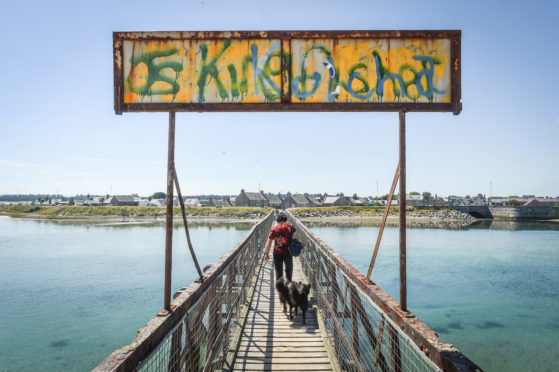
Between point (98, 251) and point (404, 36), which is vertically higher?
point (404, 36)

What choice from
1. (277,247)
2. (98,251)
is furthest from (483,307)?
(98,251)

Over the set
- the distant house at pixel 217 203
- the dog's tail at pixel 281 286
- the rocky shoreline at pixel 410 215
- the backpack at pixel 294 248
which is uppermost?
the backpack at pixel 294 248

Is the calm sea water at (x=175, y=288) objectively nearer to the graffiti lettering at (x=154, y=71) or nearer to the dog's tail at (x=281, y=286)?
the dog's tail at (x=281, y=286)

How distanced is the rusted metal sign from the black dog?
312 centimetres

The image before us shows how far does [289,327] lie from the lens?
16.1 feet

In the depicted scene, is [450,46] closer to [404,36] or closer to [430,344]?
[404,36]

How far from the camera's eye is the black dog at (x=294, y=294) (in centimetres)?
503

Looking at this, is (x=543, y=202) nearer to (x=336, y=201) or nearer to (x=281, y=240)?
(x=336, y=201)

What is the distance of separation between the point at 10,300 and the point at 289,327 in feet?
54.6

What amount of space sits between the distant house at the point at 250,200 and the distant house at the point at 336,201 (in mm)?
17229

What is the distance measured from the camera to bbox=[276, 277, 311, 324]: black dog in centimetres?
503

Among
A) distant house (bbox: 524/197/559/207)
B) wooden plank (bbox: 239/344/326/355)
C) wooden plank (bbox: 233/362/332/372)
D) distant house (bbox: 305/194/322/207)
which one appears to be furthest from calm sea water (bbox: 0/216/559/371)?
distant house (bbox: 524/197/559/207)

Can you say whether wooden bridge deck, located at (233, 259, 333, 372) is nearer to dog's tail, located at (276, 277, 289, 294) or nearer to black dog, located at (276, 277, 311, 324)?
black dog, located at (276, 277, 311, 324)

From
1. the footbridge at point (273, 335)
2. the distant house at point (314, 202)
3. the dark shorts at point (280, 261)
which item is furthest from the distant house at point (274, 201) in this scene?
the footbridge at point (273, 335)
